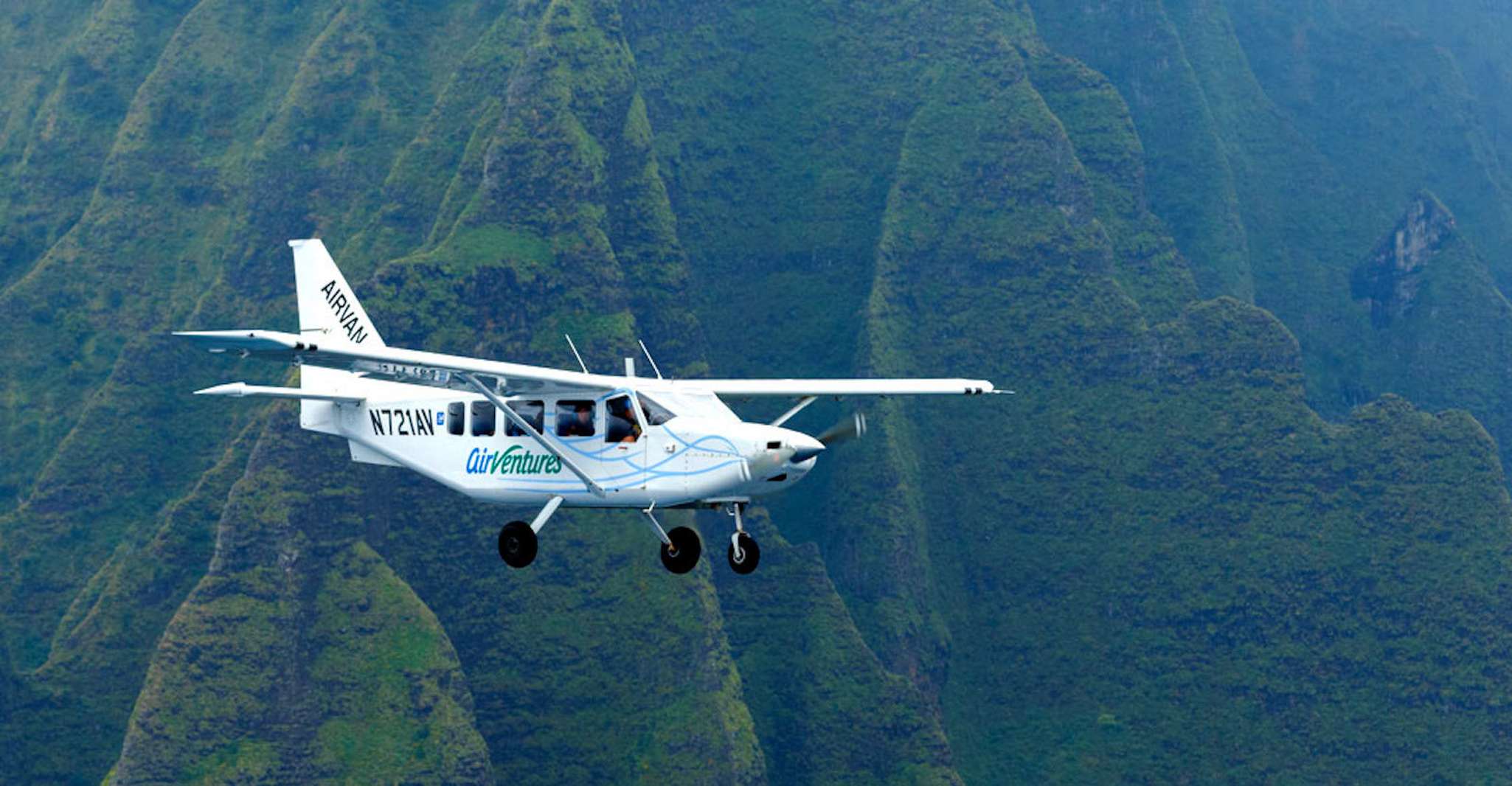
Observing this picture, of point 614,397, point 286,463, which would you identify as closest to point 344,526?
point 286,463

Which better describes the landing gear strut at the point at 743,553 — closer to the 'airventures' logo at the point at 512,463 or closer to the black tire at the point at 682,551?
the black tire at the point at 682,551

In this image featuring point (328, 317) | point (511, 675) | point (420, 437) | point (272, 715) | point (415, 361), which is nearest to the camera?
point (415, 361)

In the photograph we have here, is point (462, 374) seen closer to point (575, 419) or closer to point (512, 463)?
point (575, 419)

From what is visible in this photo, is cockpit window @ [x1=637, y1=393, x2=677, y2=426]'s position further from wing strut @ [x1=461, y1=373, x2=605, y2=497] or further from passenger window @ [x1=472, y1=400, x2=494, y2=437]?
passenger window @ [x1=472, y1=400, x2=494, y2=437]

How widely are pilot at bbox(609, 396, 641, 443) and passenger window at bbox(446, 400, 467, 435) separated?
13.0ft

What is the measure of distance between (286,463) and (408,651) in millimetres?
17222

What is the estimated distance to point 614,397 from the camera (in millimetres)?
58688

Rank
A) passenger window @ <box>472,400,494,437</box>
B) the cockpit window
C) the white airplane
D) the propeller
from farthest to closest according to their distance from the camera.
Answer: passenger window @ <box>472,400,494,437</box>, the cockpit window, the propeller, the white airplane

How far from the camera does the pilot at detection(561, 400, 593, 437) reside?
58719mm

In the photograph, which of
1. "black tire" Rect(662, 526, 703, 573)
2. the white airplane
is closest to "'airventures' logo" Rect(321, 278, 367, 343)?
the white airplane

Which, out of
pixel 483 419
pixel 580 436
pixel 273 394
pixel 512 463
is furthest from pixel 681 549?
pixel 273 394

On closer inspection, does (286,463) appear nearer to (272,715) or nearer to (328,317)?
(272,715)

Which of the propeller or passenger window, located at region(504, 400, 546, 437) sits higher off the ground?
passenger window, located at region(504, 400, 546, 437)

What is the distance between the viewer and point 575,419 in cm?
5884
